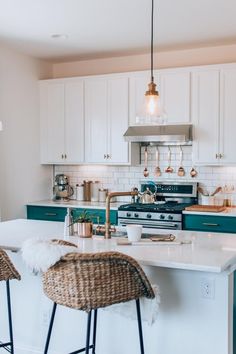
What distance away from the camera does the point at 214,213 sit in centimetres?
479

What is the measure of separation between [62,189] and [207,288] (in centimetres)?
356

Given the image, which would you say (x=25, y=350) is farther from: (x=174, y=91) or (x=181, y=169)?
(x=174, y=91)

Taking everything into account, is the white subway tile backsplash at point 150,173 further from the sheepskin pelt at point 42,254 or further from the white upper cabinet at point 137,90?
the sheepskin pelt at point 42,254

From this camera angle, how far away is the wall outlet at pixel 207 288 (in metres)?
2.75

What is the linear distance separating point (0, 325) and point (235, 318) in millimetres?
1730

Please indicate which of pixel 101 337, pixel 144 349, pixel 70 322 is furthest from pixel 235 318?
pixel 70 322

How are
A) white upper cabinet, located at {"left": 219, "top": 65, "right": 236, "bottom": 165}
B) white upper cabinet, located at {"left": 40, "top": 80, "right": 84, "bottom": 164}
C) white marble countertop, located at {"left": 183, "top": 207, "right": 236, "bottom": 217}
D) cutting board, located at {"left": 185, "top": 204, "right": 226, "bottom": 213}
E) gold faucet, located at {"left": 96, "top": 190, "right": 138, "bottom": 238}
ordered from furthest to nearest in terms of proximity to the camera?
1. white upper cabinet, located at {"left": 40, "top": 80, "right": 84, "bottom": 164}
2. white upper cabinet, located at {"left": 219, "top": 65, "right": 236, "bottom": 165}
3. cutting board, located at {"left": 185, "top": 204, "right": 226, "bottom": 213}
4. white marble countertop, located at {"left": 183, "top": 207, "right": 236, "bottom": 217}
5. gold faucet, located at {"left": 96, "top": 190, "right": 138, "bottom": 238}

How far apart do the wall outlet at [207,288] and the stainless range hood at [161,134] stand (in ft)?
8.03

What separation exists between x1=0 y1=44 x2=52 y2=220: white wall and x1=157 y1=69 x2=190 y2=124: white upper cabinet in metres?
1.63

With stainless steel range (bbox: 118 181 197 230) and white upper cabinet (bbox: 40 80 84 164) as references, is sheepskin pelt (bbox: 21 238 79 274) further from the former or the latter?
white upper cabinet (bbox: 40 80 84 164)

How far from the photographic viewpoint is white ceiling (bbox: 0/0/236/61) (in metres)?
3.89

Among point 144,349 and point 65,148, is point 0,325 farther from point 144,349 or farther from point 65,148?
point 65,148

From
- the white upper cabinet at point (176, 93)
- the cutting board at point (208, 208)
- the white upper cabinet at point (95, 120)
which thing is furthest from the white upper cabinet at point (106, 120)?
the cutting board at point (208, 208)

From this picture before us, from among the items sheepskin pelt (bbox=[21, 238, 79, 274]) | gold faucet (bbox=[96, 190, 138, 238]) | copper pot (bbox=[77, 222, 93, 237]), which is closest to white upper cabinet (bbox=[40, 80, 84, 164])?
gold faucet (bbox=[96, 190, 138, 238])
